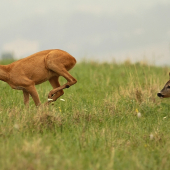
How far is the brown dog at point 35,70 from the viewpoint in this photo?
6.57 m

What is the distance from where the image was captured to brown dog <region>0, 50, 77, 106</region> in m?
6.57

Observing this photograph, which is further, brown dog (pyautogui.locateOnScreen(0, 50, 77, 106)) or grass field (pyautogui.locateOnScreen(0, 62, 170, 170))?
brown dog (pyautogui.locateOnScreen(0, 50, 77, 106))

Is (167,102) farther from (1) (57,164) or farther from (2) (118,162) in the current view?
(1) (57,164)

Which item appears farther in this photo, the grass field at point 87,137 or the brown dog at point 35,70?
the brown dog at point 35,70

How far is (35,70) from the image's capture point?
21.8 feet

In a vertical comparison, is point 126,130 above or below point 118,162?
below

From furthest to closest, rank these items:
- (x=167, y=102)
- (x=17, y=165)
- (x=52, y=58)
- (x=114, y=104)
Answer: (x=167, y=102) → (x=114, y=104) → (x=52, y=58) → (x=17, y=165)

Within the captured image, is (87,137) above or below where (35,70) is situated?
below

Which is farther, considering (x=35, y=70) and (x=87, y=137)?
(x=35, y=70)

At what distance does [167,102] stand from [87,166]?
579 centimetres

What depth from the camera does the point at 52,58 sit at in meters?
6.68

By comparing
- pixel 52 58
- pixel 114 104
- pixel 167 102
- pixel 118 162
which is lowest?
pixel 167 102

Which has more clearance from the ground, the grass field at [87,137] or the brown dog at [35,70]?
the brown dog at [35,70]

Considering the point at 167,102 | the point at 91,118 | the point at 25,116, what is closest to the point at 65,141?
the point at 25,116
